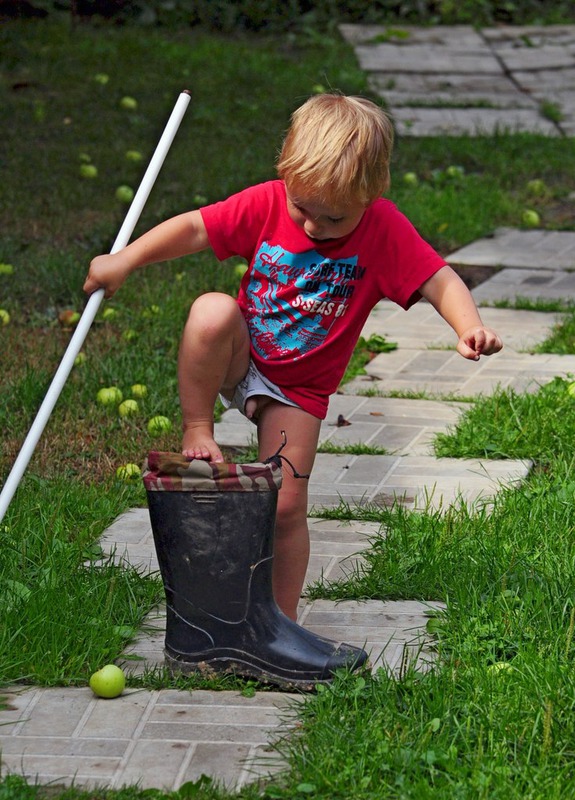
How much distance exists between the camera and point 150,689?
2.72 meters

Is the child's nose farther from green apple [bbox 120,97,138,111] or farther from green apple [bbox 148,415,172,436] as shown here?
green apple [bbox 120,97,138,111]

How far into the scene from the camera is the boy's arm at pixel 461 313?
2.79 m

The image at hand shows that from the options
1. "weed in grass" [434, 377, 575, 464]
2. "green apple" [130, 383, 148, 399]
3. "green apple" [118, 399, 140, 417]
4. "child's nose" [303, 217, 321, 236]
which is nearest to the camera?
"child's nose" [303, 217, 321, 236]

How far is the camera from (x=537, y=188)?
7441 mm

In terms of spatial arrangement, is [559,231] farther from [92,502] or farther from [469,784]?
[469,784]

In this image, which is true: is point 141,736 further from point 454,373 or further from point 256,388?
point 454,373

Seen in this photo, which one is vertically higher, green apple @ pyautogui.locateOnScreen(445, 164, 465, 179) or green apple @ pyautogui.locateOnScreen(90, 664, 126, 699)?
green apple @ pyautogui.locateOnScreen(90, 664, 126, 699)

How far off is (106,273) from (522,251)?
13.8 feet

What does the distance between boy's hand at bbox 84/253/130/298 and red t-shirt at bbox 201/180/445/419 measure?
268mm

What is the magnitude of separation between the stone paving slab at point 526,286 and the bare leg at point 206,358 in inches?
116

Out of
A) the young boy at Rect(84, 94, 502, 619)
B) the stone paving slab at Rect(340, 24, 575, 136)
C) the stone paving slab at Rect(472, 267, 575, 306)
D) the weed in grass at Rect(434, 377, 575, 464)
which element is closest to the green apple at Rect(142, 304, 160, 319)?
the stone paving slab at Rect(472, 267, 575, 306)

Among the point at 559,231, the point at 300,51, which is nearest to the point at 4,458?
the point at 559,231

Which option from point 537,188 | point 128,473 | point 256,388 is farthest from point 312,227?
point 537,188

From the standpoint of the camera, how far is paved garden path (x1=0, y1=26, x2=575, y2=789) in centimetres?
245
